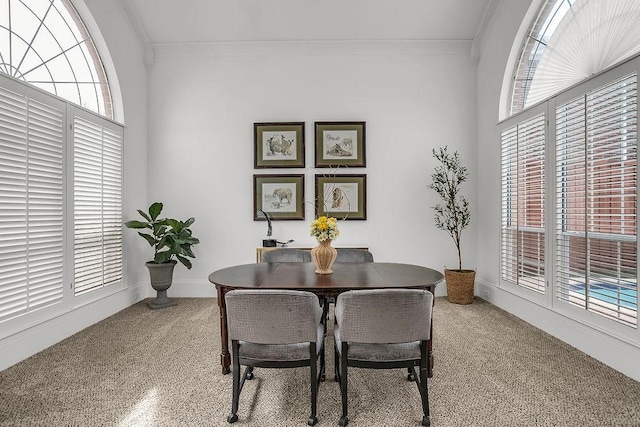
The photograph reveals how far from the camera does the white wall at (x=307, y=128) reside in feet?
15.5

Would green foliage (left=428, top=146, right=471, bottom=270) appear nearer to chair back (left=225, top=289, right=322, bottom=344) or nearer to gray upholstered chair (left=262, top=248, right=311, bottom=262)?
gray upholstered chair (left=262, top=248, right=311, bottom=262)

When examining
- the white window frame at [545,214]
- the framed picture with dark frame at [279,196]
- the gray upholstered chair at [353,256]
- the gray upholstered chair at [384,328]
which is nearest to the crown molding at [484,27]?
the white window frame at [545,214]

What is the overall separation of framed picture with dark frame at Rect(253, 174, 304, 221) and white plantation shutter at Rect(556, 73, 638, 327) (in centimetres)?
298

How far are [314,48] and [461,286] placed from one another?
374 cm

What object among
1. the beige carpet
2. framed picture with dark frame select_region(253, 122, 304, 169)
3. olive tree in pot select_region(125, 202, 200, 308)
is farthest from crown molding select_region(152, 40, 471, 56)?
the beige carpet

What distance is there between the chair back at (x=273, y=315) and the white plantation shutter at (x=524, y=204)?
9.26 ft

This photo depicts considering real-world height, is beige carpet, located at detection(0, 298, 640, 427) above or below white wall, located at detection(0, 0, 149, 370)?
below

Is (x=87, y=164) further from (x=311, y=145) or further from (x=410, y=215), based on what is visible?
(x=410, y=215)

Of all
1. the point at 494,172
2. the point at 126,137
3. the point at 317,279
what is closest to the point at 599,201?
the point at 494,172

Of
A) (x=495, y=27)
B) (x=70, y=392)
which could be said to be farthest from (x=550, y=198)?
(x=70, y=392)

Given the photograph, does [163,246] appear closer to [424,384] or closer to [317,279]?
[317,279]

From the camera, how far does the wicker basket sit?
13.7 feet

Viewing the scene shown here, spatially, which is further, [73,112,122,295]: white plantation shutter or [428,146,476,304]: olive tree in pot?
[428,146,476,304]: olive tree in pot

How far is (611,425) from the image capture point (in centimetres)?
183
